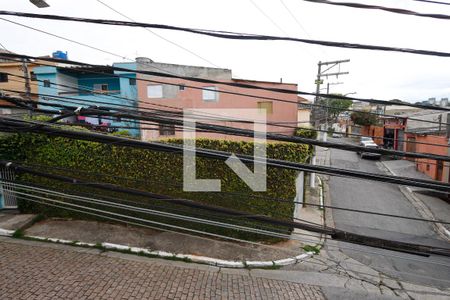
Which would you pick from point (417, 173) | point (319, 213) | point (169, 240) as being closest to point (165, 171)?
point (169, 240)

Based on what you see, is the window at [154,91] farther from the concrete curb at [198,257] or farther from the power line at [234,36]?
the power line at [234,36]

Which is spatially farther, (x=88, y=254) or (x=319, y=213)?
(x=319, y=213)

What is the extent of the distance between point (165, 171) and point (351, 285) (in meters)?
5.74

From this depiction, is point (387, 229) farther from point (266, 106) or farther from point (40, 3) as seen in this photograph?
point (40, 3)

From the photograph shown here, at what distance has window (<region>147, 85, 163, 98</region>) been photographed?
18766 millimetres

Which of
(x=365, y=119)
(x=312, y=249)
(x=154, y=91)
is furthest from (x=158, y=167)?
(x=365, y=119)

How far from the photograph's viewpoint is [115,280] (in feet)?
20.3

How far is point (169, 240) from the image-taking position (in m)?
8.06

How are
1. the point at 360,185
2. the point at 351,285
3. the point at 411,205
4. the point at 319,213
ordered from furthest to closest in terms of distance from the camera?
the point at 360,185
the point at 411,205
the point at 319,213
the point at 351,285

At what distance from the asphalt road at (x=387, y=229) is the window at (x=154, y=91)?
40.4ft

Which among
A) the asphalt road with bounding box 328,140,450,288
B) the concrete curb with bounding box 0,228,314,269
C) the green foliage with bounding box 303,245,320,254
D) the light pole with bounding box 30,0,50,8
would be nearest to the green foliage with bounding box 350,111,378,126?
the asphalt road with bounding box 328,140,450,288

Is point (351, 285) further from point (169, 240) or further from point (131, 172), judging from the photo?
point (131, 172)

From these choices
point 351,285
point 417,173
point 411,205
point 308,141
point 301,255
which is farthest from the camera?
point 417,173

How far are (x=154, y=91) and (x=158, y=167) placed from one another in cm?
1163
